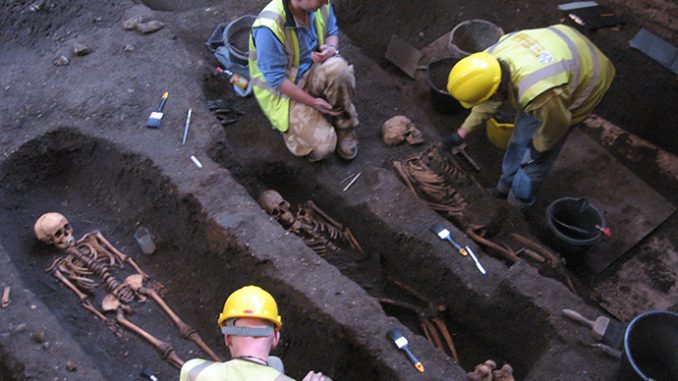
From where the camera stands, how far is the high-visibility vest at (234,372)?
3.27m

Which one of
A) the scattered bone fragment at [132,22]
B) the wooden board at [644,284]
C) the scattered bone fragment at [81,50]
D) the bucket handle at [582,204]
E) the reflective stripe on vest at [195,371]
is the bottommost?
the wooden board at [644,284]

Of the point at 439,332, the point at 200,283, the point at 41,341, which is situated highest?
the point at 41,341

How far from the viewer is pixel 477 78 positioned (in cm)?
502

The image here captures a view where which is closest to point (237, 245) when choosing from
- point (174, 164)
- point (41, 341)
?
point (174, 164)

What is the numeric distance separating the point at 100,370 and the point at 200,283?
1043mm

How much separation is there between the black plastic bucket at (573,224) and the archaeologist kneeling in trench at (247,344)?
2.95 m

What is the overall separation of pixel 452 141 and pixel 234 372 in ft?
11.0

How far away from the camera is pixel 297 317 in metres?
4.75

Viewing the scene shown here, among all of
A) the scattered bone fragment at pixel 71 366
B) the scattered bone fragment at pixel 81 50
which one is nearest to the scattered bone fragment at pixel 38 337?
the scattered bone fragment at pixel 71 366

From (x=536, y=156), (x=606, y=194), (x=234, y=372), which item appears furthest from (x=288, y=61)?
(x=606, y=194)

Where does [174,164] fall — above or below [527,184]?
above

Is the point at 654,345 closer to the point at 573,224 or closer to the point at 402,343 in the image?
the point at 402,343

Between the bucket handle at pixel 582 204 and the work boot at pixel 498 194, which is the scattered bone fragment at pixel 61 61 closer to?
the work boot at pixel 498 194

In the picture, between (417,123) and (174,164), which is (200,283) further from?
(417,123)
